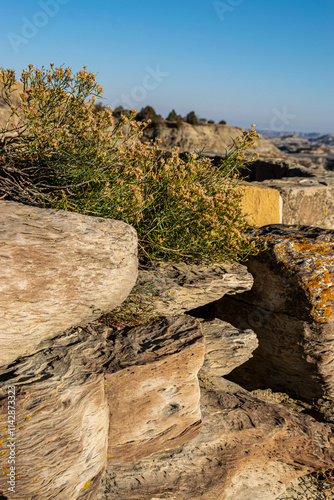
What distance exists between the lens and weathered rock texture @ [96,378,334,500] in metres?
2.60

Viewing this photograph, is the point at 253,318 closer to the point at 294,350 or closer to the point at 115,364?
the point at 294,350

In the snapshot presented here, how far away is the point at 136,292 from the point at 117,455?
1.08 m

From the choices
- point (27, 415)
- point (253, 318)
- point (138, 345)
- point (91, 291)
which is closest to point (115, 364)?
point (138, 345)

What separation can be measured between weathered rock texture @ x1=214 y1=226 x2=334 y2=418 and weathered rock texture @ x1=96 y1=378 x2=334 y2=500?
405 millimetres

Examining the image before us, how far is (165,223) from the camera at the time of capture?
3230 mm

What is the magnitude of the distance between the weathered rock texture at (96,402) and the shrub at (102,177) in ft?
2.32

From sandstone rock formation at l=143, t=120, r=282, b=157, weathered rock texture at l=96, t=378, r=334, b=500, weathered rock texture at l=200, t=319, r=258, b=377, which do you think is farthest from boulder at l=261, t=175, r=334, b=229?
sandstone rock formation at l=143, t=120, r=282, b=157

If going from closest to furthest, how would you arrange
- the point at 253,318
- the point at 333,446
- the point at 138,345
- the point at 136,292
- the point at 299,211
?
the point at 138,345 < the point at 136,292 < the point at 333,446 < the point at 253,318 < the point at 299,211

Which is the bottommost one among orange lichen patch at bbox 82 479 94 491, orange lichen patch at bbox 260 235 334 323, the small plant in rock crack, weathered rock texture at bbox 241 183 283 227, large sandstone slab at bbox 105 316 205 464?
orange lichen patch at bbox 82 479 94 491

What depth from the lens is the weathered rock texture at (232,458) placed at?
8.54ft

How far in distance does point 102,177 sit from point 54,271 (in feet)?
3.05

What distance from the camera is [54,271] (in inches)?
89.6

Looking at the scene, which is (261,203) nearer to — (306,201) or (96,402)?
(306,201)

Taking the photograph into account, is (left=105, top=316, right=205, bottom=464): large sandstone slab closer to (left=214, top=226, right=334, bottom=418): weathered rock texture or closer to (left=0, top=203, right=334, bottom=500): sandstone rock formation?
(left=0, top=203, right=334, bottom=500): sandstone rock formation
